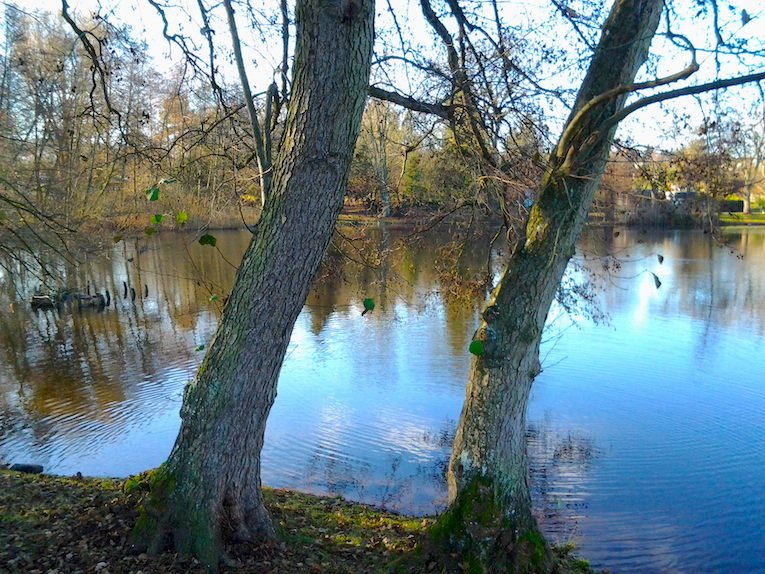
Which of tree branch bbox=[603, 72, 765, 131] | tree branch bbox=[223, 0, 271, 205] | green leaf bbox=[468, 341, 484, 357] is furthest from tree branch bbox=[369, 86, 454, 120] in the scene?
green leaf bbox=[468, 341, 484, 357]

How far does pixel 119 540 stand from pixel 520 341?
7.84 feet

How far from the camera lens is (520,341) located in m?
3.49

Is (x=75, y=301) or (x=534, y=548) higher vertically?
(x=534, y=548)

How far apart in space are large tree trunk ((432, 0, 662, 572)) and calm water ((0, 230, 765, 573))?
3.69ft

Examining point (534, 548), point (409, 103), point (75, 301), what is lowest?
point (75, 301)

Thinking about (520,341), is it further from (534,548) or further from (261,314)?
(261,314)

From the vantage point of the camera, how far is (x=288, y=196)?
2.98 meters

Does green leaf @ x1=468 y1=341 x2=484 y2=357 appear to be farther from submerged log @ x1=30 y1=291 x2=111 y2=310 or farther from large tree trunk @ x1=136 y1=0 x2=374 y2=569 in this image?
submerged log @ x1=30 y1=291 x2=111 y2=310

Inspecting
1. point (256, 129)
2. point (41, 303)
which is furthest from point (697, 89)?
point (41, 303)

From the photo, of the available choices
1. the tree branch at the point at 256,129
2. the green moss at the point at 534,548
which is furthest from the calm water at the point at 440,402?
the green moss at the point at 534,548

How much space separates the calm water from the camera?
6.55 m

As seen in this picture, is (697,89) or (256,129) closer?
(697,89)

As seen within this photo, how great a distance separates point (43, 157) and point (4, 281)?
4918 millimetres

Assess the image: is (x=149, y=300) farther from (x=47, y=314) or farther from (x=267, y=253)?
(x=267, y=253)
